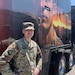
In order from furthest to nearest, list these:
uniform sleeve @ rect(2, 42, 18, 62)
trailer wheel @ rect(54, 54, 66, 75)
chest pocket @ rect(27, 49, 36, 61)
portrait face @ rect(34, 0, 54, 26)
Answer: trailer wheel @ rect(54, 54, 66, 75)
portrait face @ rect(34, 0, 54, 26)
chest pocket @ rect(27, 49, 36, 61)
uniform sleeve @ rect(2, 42, 18, 62)

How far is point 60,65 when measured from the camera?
9734 mm

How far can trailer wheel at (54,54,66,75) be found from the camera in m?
9.13

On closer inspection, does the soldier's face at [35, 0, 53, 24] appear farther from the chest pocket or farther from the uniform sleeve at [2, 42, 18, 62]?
the uniform sleeve at [2, 42, 18, 62]

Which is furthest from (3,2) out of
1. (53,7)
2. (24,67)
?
(53,7)

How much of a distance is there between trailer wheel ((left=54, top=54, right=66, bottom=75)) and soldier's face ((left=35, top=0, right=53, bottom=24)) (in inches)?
60.3

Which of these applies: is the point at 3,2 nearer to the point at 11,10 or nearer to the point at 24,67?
the point at 11,10

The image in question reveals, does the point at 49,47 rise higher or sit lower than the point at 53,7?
lower

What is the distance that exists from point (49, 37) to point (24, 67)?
314 centimetres

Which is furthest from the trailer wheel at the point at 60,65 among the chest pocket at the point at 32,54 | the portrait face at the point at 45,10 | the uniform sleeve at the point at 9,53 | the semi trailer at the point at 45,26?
the uniform sleeve at the point at 9,53

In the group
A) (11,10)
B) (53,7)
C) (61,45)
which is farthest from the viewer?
(61,45)

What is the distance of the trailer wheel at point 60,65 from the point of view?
9129mm

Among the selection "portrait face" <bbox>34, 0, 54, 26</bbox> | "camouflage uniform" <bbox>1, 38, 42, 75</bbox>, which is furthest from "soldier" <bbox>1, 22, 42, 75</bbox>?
"portrait face" <bbox>34, 0, 54, 26</bbox>

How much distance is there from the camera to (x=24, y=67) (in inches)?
209

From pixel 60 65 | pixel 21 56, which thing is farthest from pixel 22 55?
pixel 60 65
